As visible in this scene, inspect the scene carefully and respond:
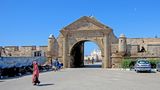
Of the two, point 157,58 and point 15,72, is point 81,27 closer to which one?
point 157,58

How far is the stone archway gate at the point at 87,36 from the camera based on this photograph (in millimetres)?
41688

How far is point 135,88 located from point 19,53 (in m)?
32.6

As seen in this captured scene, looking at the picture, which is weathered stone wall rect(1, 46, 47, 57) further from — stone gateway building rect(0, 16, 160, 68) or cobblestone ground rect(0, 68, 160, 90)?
cobblestone ground rect(0, 68, 160, 90)

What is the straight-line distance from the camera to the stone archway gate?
41.7m

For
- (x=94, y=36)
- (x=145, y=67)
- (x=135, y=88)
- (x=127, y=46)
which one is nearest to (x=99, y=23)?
(x=94, y=36)

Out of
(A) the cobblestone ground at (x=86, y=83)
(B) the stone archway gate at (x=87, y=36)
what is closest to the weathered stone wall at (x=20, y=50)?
(B) the stone archway gate at (x=87, y=36)

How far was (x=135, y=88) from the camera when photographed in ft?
53.6

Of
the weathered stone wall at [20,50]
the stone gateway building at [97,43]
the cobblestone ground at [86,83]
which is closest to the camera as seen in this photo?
the cobblestone ground at [86,83]

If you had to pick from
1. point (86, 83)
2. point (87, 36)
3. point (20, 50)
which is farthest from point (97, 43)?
point (86, 83)

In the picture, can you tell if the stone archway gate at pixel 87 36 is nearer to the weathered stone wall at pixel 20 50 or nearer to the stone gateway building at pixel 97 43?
the stone gateway building at pixel 97 43

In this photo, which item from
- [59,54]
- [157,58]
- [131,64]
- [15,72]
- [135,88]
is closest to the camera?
[135,88]

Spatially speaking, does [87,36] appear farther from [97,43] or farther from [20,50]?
[20,50]

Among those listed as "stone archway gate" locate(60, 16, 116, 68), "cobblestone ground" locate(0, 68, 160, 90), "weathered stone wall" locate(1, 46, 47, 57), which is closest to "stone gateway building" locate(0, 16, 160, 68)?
"stone archway gate" locate(60, 16, 116, 68)

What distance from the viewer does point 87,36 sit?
4247 centimetres
